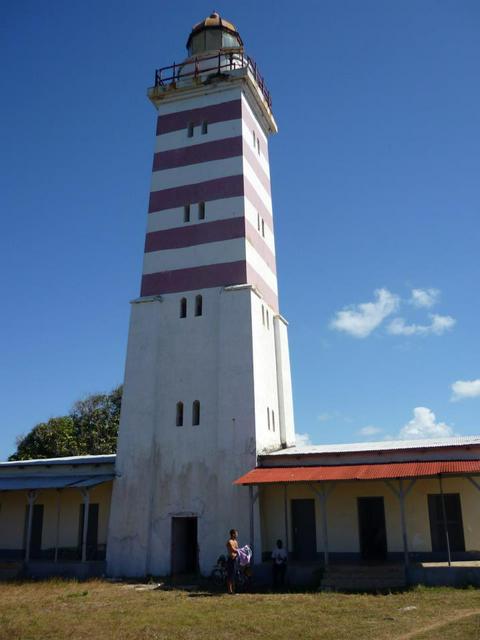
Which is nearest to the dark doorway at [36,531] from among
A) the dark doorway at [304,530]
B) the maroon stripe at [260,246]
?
the dark doorway at [304,530]

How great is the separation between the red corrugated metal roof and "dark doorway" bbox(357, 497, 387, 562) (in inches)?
62.0

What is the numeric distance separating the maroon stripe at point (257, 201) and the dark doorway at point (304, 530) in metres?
12.3

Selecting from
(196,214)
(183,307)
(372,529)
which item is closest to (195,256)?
(196,214)

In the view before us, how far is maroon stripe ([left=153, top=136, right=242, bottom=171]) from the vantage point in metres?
25.7

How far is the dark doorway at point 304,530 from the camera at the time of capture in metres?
20.5

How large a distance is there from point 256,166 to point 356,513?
50.5 ft

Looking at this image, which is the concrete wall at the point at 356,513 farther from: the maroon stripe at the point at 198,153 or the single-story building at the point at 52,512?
the maroon stripe at the point at 198,153

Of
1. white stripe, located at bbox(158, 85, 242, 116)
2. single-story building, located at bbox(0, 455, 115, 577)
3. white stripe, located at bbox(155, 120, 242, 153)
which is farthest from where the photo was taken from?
white stripe, located at bbox(158, 85, 242, 116)

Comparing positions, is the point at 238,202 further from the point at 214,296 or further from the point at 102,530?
the point at 102,530

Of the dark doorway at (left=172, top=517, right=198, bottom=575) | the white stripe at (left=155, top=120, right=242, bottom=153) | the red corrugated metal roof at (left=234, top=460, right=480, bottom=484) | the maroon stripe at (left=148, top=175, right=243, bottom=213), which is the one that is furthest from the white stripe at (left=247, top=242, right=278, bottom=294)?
the dark doorway at (left=172, top=517, right=198, bottom=575)

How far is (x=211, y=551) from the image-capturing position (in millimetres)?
20516

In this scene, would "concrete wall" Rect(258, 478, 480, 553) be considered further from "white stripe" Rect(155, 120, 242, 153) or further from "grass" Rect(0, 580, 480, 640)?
"white stripe" Rect(155, 120, 242, 153)

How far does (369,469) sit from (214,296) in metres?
8.88

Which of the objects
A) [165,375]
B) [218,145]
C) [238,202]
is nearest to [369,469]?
[165,375]
